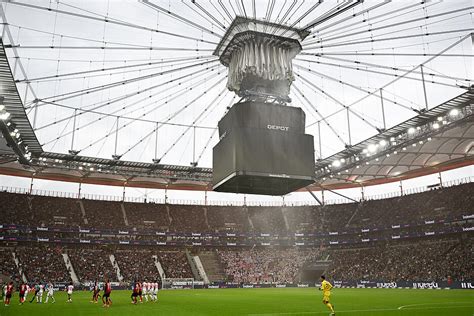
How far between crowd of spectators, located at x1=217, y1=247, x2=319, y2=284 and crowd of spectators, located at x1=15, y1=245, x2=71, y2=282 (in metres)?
25.8

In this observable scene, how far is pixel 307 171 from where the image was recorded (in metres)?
22.4

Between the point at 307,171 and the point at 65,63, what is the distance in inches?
675

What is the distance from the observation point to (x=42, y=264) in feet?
193

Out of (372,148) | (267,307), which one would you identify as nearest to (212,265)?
(372,148)

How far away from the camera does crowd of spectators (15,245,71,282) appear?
56.2m

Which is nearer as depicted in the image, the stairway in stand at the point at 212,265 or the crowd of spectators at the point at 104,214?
the stairway in stand at the point at 212,265

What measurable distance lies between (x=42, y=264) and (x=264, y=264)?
35.0 meters

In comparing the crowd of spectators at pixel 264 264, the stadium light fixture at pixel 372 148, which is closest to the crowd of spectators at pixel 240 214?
the crowd of spectators at pixel 264 264

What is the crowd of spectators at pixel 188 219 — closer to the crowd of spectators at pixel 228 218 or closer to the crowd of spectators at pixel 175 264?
the crowd of spectators at pixel 228 218

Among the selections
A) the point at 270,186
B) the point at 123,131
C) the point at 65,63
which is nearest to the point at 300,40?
the point at 270,186

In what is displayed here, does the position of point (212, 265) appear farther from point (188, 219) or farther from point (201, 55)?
point (201, 55)

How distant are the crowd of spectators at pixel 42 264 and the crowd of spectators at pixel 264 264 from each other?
25.8 meters

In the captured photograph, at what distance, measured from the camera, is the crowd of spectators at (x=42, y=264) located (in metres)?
56.2

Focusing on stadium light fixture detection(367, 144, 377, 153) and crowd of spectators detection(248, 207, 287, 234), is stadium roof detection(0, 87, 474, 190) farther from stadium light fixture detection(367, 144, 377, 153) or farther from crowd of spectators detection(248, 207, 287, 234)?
crowd of spectators detection(248, 207, 287, 234)
